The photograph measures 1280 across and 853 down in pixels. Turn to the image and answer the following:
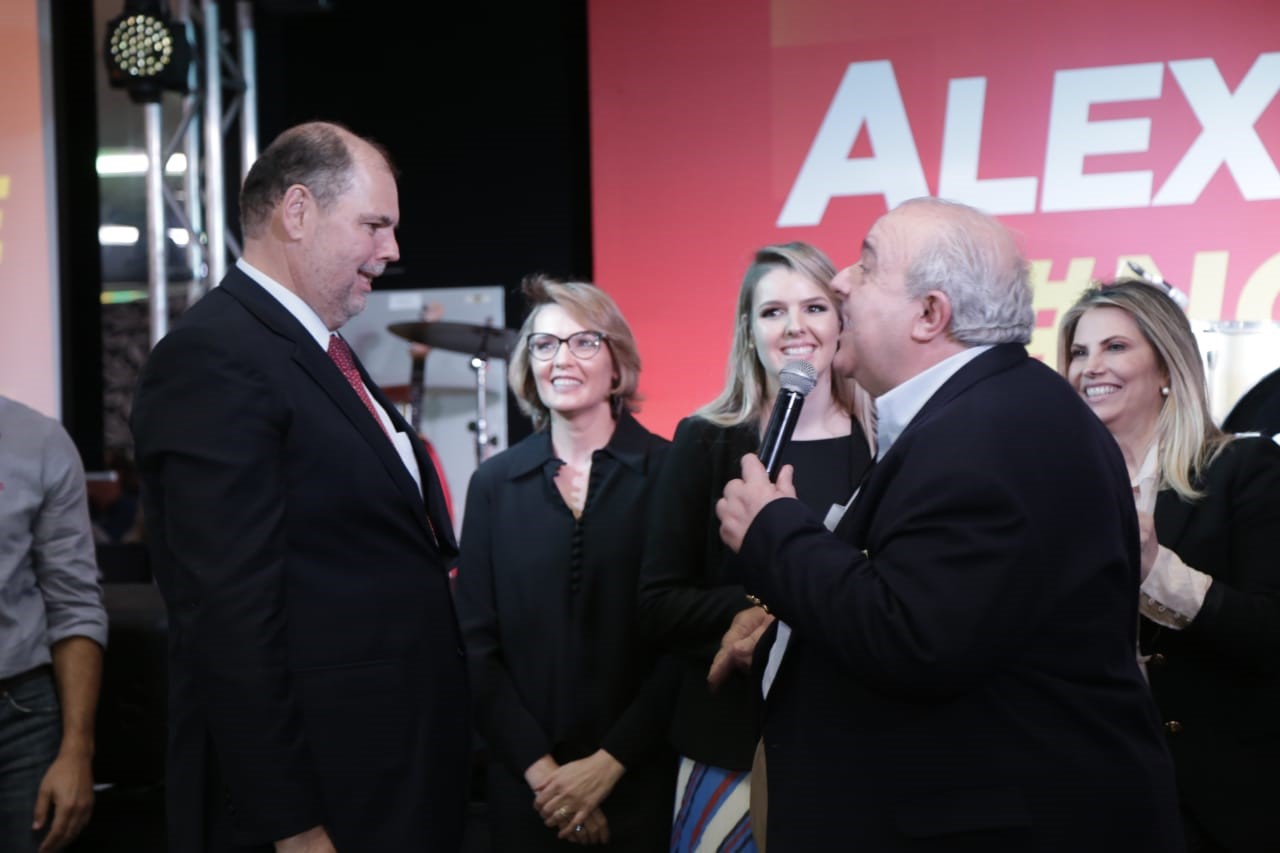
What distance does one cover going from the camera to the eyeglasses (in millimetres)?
2871

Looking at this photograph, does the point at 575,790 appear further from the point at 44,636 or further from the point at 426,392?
the point at 426,392

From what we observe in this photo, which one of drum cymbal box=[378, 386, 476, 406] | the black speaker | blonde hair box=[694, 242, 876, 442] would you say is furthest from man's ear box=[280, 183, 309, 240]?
drum cymbal box=[378, 386, 476, 406]

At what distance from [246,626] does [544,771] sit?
3.32 feet

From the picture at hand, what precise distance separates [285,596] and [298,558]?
0.19 feet

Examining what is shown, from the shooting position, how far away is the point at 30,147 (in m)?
5.59

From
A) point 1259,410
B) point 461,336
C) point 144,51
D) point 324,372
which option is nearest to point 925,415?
point 324,372

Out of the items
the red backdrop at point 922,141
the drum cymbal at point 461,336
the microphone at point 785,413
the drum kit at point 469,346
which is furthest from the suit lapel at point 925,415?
the drum cymbal at point 461,336

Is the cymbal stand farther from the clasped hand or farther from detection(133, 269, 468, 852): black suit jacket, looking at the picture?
detection(133, 269, 468, 852): black suit jacket

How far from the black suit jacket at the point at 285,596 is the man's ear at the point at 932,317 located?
2.66ft

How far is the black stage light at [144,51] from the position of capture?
5.21 m

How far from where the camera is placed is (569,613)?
2.66m

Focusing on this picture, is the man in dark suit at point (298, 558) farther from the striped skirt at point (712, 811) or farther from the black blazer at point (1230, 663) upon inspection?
the black blazer at point (1230, 663)

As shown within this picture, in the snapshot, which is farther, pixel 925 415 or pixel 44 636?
pixel 44 636

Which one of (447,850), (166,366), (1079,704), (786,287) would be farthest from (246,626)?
(786,287)
